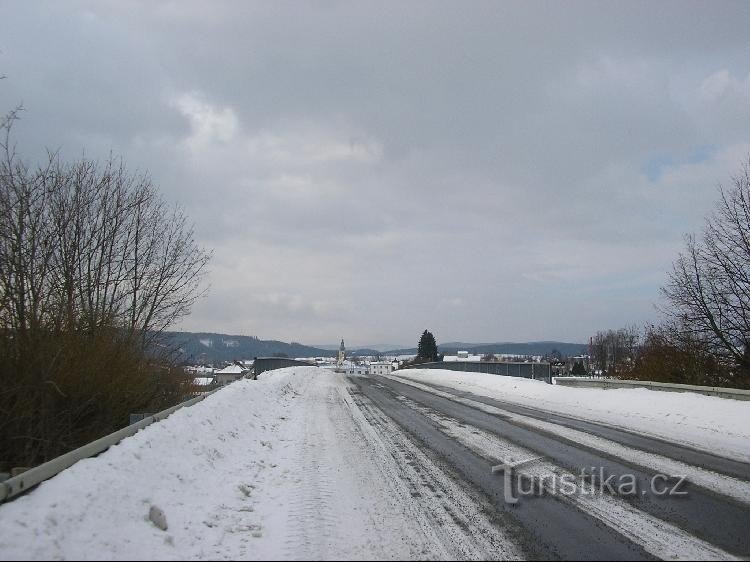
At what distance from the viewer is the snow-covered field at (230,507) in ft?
14.5

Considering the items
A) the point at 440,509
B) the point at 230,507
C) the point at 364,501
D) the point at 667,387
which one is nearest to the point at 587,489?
the point at 440,509

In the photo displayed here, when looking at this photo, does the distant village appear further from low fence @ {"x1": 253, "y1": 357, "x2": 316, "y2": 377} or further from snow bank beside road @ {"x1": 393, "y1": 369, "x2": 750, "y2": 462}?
snow bank beside road @ {"x1": 393, "y1": 369, "x2": 750, "y2": 462}

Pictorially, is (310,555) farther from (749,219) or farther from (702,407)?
(749,219)

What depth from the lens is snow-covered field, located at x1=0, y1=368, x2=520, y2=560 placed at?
4414 mm

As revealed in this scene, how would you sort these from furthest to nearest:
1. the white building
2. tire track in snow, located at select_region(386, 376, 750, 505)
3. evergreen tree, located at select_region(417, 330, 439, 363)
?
evergreen tree, located at select_region(417, 330, 439, 363)
the white building
tire track in snow, located at select_region(386, 376, 750, 505)

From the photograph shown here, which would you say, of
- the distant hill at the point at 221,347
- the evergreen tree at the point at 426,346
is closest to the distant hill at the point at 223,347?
the distant hill at the point at 221,347

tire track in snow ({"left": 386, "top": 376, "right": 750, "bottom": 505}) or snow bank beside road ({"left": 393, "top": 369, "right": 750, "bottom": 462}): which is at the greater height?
snow bank beside road ({"left": 393, "top": 369, "right": 750, "bottom": 462})

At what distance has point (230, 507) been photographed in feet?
19.4

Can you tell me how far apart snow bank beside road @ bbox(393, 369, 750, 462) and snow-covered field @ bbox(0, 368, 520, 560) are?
5.84m

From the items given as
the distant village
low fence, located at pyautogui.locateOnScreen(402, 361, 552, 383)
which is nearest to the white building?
the distant village

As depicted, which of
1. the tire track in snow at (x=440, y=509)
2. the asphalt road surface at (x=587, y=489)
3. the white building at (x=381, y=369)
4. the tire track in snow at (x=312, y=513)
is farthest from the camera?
the white building at (x=381, y=369)

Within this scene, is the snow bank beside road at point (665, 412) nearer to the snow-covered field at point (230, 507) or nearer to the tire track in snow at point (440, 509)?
the tire track in snow at point (440, 509)

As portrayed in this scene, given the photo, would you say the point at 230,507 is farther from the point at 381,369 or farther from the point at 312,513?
the point at 381,369

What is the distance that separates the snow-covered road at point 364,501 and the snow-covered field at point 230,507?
19mm
